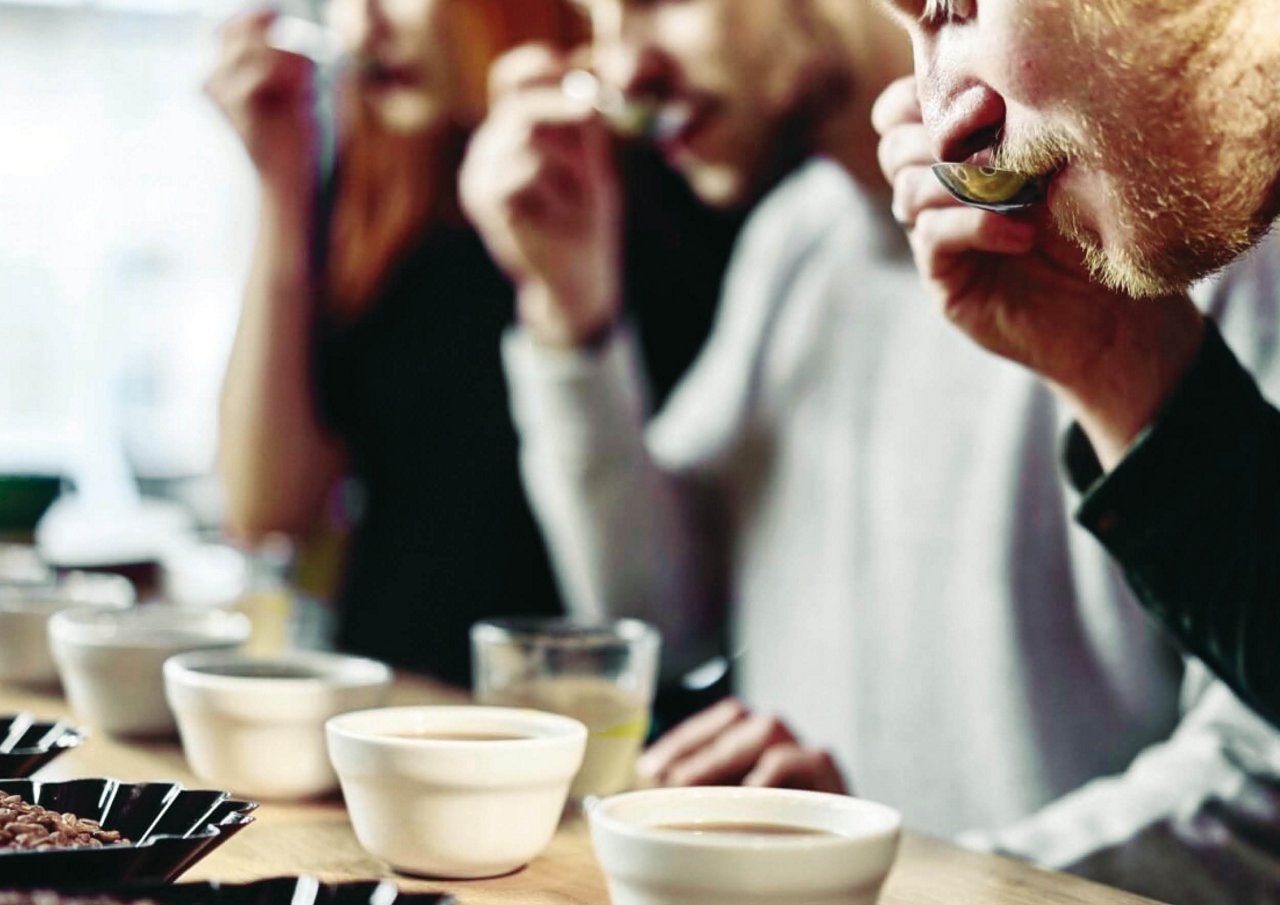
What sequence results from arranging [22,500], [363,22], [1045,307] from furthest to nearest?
[22,500] → [363,22] → [1045,307]

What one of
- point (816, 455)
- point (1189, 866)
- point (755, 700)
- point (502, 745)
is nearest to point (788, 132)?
point (816, 455)

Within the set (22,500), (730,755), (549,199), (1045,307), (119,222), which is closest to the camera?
(1045,307)

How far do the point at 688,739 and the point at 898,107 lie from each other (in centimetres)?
47

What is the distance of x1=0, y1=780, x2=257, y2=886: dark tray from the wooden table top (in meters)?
0.07

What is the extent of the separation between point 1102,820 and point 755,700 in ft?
2.89

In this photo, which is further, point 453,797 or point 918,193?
point 918,193

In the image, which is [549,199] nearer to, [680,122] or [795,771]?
[680,122]

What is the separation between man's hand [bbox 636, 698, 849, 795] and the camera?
1.01 meters

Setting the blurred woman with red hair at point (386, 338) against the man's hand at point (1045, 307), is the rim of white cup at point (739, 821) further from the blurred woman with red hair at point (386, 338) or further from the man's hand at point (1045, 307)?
the blurred woman with red hair at point (386, 338)

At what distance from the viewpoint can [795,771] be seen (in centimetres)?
101

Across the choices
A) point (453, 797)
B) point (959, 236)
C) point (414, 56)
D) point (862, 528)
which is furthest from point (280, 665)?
point (414, 56)

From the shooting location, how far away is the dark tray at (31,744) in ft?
2.54

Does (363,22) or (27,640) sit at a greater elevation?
(363,22)

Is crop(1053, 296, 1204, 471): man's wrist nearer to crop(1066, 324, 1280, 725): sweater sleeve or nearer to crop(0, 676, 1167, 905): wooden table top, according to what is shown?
crop(1066, 324, 1280, 725): sweater sleeve
